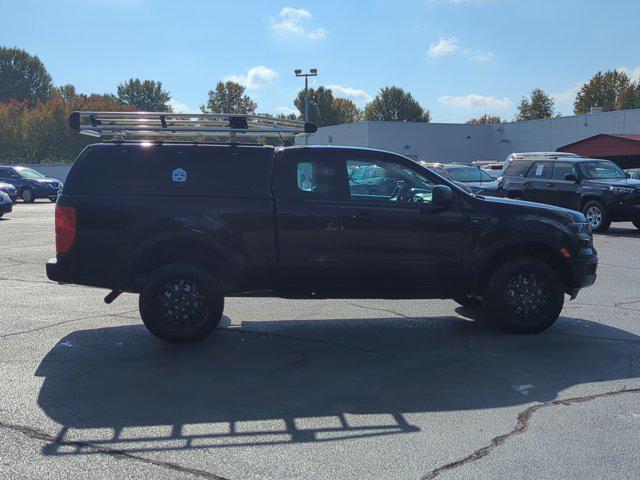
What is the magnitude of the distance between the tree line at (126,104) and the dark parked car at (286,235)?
59.6m

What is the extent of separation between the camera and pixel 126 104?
97.6m

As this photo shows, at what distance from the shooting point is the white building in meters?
55.4

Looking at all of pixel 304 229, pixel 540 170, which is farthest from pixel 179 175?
pixel 540 170

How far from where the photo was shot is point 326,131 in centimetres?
6297

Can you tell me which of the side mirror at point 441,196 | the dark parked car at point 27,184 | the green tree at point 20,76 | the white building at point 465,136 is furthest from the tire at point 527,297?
the green tree at point 20,76

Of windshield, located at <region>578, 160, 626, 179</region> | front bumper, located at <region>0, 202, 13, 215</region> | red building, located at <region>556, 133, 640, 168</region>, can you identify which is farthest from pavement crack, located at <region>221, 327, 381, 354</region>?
red building, located at <region>556, 133, 640, 168</region>

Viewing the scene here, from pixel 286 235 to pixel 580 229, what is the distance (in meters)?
3.19

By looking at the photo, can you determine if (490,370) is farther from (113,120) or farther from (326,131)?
(326,131)

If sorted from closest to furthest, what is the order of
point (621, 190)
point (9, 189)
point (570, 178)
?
point (621, 190)
point (570, 178)
point (9, 189)

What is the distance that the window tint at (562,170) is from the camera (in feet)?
60.2

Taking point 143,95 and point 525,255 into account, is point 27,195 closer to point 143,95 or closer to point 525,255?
point 525,255

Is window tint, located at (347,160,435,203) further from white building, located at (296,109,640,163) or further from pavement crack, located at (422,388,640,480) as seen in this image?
white building, located at (296,109,640,163)

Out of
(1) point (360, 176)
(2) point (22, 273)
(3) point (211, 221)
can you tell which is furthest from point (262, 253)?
(2) point (22, 273)

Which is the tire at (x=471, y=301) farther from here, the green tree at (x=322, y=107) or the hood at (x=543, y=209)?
the green tree at (x=322, y=107)
